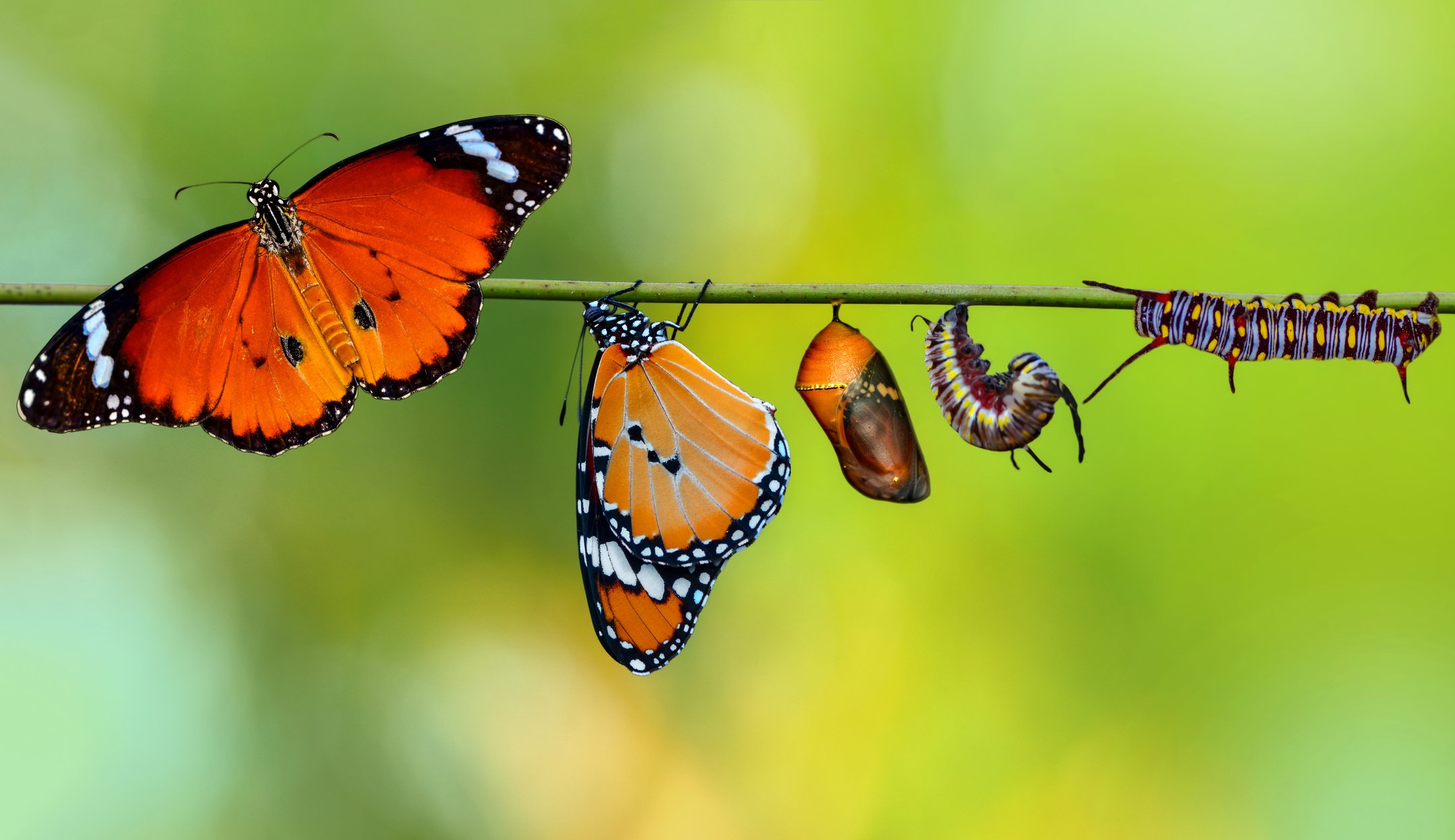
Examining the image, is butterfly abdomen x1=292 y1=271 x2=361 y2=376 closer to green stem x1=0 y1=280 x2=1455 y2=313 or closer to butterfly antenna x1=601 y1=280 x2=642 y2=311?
green stem x1=0 y1=280 x2=1455 y2=313

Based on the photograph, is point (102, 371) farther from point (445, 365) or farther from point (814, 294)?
point (814, 294)

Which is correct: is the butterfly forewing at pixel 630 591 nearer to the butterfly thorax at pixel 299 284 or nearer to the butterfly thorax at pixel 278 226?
the butterfly thorax at pixel 299 284

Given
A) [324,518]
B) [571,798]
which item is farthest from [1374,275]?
[324,518]

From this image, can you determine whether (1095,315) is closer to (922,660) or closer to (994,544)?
(994,544)

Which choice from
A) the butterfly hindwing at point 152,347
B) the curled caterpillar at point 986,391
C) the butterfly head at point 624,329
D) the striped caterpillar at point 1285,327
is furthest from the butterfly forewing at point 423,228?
the striped caterpillar at point 1285,327

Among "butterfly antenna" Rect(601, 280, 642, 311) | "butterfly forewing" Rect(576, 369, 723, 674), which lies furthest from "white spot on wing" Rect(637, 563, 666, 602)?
"butterfly antenna" Rect(601, 280, 642, 311)

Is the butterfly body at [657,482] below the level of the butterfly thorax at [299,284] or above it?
below

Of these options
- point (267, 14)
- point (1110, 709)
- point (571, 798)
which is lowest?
point (571, 798)
